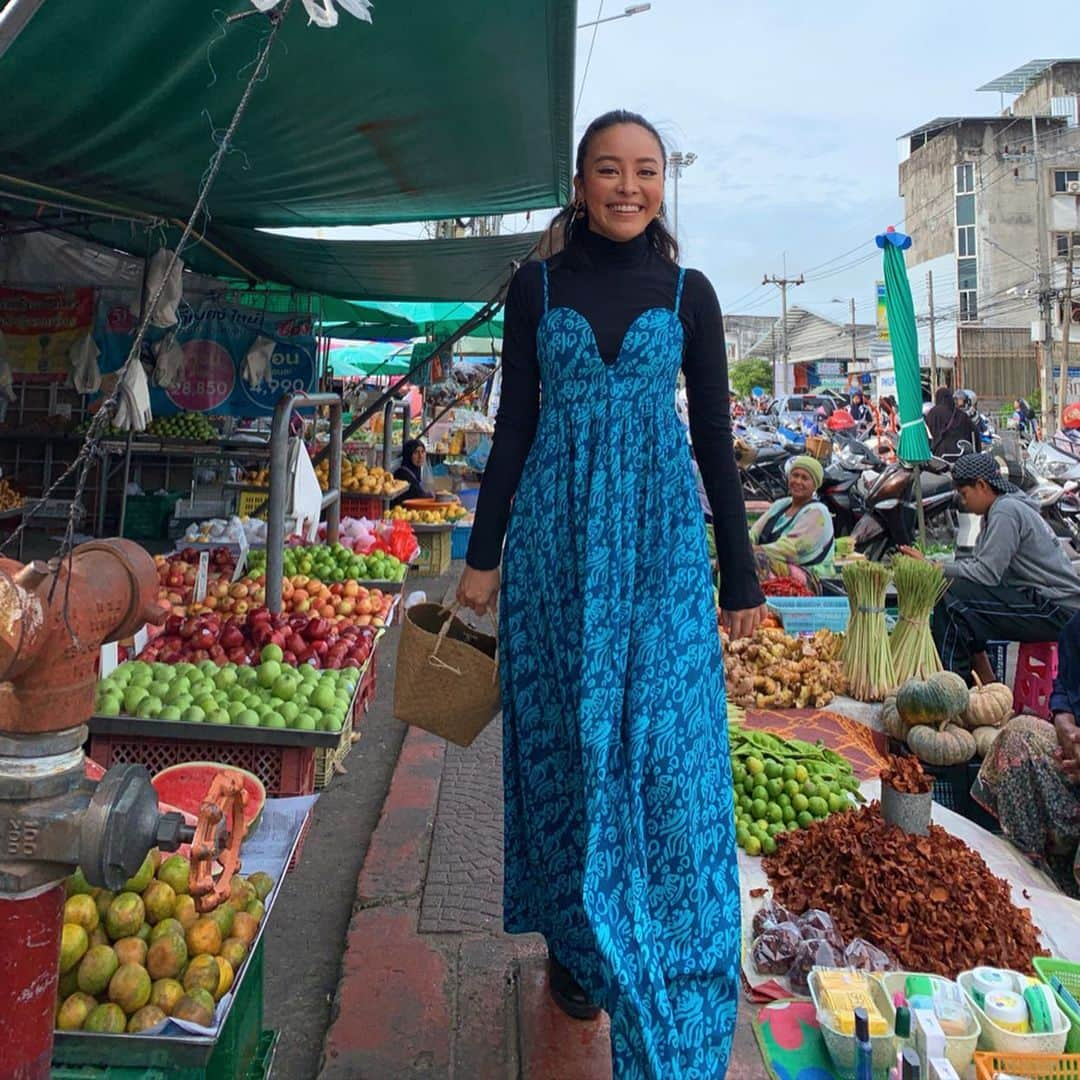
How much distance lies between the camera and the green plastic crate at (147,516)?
9.71m

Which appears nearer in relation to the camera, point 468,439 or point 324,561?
point 324,561

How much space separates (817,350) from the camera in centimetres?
6022

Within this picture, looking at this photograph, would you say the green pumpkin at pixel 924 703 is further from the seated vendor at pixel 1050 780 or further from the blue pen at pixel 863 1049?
the blue pen at pixel 863 1049

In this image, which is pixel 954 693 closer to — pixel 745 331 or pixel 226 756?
pixel 226 756

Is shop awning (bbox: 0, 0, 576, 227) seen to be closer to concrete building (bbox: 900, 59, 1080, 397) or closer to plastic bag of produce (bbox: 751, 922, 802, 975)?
plastic bag of produce (bbox: 751, 922, 802, 975)

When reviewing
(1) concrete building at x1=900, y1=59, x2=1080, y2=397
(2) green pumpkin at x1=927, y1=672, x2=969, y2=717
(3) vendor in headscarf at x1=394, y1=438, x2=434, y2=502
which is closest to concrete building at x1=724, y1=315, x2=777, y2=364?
(1) concrete building at x1=900, y1=59, x2=1080, y2=397

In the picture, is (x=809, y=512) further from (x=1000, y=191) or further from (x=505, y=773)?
(x=1000, y=191)

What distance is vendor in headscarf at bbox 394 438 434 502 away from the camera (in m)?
10.4

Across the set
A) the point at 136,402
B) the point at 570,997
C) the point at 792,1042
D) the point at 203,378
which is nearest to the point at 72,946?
the point at 570,997

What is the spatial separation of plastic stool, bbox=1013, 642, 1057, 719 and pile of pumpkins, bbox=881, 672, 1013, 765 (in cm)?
90

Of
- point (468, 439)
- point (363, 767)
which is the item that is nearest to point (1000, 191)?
point (468, 439)

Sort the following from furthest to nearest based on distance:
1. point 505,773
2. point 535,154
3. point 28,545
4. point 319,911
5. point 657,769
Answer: point 28,545, point 535,154, point 319,911, point 505,773, point 657,769

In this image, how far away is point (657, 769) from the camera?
5.97 feet

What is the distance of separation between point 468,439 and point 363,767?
13.8m
